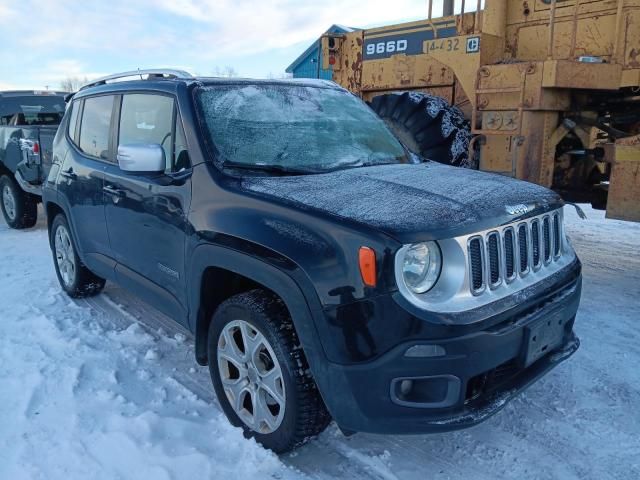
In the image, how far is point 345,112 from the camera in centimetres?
385

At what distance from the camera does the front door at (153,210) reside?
3.11 m

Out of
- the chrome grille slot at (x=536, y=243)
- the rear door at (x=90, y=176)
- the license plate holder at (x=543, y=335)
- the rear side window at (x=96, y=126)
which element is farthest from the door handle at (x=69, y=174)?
the license plate holder at (x=543, y=335)

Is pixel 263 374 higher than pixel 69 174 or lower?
lower

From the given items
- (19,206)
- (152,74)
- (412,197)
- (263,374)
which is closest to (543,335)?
(412,197)

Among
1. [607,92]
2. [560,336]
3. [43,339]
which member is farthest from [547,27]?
[43,339]

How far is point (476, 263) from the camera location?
240cm

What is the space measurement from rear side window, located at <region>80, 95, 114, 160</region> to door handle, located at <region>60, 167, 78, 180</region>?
201 mm

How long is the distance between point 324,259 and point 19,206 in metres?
7.33

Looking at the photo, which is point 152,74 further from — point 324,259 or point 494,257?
point 494,257

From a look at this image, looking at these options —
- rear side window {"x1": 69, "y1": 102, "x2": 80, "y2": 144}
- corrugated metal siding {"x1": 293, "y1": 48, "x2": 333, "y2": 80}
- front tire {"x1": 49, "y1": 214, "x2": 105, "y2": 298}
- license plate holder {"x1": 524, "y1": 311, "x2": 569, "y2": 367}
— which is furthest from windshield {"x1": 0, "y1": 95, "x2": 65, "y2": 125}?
corrugated metal siding {"x1": 293, "y1": 48, "x2": 333, "y2": 80}

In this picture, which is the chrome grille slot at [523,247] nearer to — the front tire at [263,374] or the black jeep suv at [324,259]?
the black jeep suv at [324,259]

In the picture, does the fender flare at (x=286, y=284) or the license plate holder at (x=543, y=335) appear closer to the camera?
the fender flare at (x=286, y=284)

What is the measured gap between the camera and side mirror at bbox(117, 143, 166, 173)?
9.87 ft

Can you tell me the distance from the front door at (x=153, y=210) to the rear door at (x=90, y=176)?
0.17 metres
